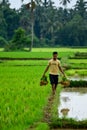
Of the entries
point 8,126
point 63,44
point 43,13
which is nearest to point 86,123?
point 8,126

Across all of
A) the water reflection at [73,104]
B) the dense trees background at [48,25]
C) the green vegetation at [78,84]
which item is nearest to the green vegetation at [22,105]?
the water reflection at [73,104]

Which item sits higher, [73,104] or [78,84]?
[73,104]

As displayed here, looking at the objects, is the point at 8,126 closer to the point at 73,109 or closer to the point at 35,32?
the point at 73,109

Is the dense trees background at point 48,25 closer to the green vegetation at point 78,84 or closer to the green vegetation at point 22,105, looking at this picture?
the green vegetation at point 78,84

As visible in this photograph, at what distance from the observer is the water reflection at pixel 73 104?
8.56 m

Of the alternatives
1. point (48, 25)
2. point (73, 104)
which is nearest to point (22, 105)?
point (73, 104)

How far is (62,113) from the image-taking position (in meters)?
8.70

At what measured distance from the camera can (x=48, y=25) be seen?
68312mm

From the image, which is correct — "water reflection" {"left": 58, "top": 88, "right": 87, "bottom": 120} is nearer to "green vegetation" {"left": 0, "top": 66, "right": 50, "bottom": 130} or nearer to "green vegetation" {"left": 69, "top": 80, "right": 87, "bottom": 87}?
"green vegetation" {"left": 0, "top": 66, "right": 50, "bottom": 130}

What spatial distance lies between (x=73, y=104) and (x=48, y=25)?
2305 inches

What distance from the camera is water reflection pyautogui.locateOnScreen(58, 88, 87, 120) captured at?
856cm

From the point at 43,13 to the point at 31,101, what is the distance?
64675 millimetres

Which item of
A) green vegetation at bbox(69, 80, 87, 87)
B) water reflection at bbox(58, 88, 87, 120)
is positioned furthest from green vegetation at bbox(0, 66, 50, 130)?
green vegetation at bbox(69, 80, 87, 87)

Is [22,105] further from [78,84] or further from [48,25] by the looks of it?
[48,25]
